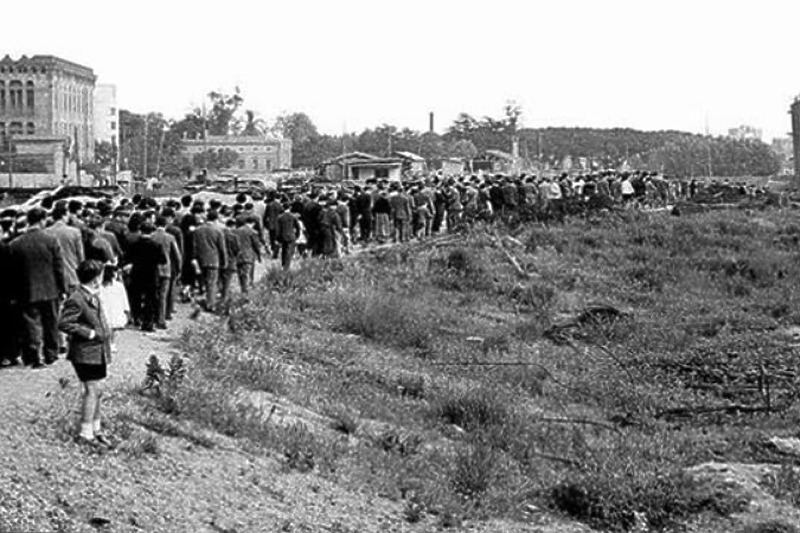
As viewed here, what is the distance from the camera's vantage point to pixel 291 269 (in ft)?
78.7

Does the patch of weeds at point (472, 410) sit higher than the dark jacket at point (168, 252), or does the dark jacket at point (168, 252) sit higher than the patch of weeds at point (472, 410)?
the dark jacket at point (168, 252)

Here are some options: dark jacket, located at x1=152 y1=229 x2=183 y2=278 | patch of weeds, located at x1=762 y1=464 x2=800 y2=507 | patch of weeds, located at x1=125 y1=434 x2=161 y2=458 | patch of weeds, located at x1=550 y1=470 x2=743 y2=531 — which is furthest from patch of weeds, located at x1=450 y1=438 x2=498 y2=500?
dark jacket, located at x1=152 y1=229 x2=183 y2=278

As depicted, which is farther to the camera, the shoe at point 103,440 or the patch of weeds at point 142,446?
the patch of weeds at point 142,446

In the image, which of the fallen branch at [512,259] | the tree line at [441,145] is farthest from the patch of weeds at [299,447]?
the tree line at [441,145]

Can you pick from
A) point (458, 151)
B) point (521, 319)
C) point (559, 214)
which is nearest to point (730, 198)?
point (559, 214)

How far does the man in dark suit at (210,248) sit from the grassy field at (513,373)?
3.03ft

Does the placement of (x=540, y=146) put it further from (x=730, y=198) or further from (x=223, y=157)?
(x=730, y=198)

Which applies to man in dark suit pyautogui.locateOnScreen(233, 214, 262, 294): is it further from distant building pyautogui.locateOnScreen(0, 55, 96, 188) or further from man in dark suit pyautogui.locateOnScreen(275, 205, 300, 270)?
distant building pyautogui.locateOnScreen(0, 55, 96, 188)

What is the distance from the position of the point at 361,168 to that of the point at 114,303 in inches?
2451

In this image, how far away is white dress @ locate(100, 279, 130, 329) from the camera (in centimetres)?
1225

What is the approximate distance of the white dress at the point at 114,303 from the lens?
1225cm

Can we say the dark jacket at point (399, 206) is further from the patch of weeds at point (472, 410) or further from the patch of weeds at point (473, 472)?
the patch of weeds at point (473, 472)

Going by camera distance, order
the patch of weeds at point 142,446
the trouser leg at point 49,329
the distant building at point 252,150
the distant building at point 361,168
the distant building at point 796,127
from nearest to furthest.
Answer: the patch of weeds at point 142,446 < the trouser leg at point 49,329 < the distant building at point 796,127 < the distant building at point 361,168 < the distant building at point 252,150

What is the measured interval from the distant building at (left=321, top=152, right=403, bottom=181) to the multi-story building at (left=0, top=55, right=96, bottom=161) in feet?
104
